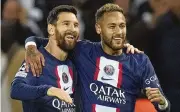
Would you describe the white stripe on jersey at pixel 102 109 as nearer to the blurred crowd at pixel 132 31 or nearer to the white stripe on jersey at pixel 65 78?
the white stripe on jersey at pixel 65 78

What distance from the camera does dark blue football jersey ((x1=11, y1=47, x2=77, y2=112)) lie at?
6.68 m

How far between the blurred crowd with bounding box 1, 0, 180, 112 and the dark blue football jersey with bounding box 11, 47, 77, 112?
1529 millimetres

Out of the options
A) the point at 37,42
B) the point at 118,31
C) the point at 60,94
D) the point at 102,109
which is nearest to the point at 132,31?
the point at 37,42

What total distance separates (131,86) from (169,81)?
1.38m

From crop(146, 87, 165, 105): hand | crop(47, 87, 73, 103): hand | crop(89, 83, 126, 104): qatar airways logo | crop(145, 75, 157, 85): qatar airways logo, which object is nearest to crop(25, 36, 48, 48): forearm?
crop(89, 83, 126, 104): qatar airways logo

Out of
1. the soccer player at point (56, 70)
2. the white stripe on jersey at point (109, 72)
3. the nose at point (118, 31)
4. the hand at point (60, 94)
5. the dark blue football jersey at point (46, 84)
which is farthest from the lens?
the white stripe on jersey at point (109, 72)

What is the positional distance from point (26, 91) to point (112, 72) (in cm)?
84

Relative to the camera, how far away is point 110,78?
707 cm

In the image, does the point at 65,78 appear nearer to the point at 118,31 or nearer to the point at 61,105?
the point at 61,105

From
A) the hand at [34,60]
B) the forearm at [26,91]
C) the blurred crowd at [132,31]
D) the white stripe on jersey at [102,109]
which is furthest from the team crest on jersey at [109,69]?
the blurred crowd at [132,31]

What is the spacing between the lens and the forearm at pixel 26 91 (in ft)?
21.6

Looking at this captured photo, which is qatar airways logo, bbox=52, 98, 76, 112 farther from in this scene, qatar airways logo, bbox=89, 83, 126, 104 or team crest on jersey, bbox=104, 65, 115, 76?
team crest on jersey, bbox=104, 65, 115, 76

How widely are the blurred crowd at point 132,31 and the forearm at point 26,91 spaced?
5.88 feet

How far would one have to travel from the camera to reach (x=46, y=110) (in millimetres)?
6941
